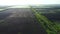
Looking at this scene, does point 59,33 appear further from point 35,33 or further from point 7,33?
point 7,33

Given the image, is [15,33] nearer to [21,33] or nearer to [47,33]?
[21,33]

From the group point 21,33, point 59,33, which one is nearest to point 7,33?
point 21,33

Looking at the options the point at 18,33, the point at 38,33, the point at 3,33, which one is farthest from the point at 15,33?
the point at 38,33

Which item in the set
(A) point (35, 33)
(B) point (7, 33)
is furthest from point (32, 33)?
(B) point (7, 33)

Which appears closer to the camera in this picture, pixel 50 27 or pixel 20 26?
pixel 50 27

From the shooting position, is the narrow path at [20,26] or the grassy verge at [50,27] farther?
the narrow path at [20,26]

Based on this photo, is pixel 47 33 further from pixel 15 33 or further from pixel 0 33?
pixel 0 33

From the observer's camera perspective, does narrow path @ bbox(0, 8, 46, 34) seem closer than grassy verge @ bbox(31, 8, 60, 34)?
No
